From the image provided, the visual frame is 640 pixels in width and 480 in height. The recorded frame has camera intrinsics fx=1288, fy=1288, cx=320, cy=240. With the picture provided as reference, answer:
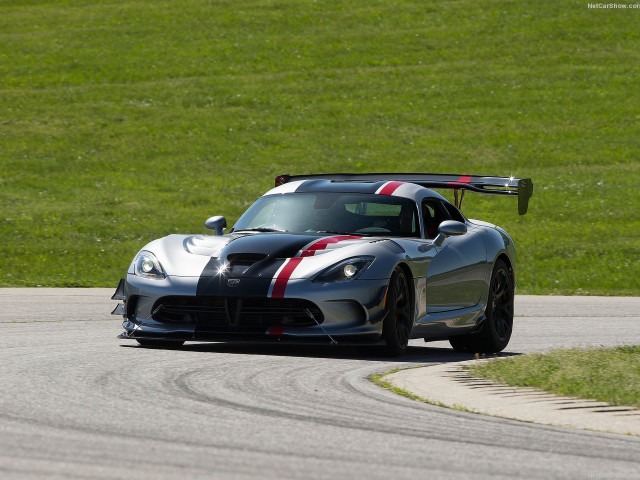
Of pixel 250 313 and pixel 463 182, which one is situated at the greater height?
pixel 463 182

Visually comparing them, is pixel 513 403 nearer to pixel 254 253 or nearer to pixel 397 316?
pixel 397 316

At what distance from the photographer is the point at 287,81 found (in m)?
43.5

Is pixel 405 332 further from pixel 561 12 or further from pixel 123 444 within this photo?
pixel 561 12

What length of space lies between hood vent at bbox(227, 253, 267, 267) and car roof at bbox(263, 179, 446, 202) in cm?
165

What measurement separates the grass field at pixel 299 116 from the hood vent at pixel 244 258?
11157 mm

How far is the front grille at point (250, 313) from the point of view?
379 inches

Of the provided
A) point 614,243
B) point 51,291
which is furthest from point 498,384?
point 614,243

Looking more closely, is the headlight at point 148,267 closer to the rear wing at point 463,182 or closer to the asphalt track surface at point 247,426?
the asphalt track surface at point 247,426

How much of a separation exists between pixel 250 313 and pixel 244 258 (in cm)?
46

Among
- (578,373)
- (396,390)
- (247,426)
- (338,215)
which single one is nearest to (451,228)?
(338,215)

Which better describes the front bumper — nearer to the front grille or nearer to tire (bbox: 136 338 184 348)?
the front grille

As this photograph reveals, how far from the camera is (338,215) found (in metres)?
11.0

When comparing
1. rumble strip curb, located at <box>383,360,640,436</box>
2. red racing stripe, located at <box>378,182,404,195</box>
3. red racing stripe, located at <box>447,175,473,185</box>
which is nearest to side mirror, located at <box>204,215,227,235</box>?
red racing stripe, located at <box>378,182,404,195</box>

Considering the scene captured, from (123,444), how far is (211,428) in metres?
0.60
